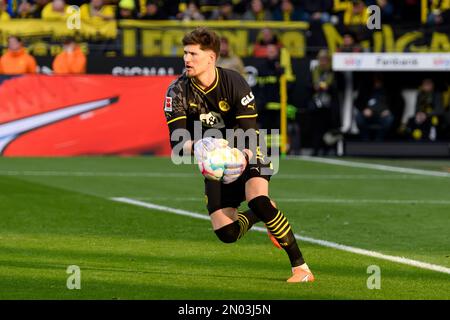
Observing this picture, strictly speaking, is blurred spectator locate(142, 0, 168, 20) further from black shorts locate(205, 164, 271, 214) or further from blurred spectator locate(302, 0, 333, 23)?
black shorts locate(205, 164, 271, 214)

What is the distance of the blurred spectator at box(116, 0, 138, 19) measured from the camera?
26328 mm

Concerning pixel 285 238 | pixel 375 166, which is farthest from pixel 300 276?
pixel 375 166

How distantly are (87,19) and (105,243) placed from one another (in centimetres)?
1438

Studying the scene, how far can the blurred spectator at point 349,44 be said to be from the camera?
25766 mm

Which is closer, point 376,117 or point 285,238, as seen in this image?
point 285,238

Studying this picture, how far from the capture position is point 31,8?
26.6 metres

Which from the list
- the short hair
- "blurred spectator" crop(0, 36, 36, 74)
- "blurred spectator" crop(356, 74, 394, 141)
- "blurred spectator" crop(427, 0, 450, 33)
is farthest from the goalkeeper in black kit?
"blurred spectator" crop(427, 0, 450, 33)

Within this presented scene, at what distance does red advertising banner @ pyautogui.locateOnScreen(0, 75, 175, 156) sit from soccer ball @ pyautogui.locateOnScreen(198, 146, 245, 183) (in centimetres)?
1452

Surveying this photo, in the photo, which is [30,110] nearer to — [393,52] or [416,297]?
[393,52]

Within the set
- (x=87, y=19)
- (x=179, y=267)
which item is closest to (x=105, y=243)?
(x=179, y=267)

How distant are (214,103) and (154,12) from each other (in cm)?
1721

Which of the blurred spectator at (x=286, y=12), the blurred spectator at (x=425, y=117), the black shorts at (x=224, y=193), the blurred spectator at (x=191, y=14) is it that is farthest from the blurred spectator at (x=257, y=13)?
the black shorts at (x=224, y=193)

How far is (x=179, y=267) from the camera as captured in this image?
32.9 ft

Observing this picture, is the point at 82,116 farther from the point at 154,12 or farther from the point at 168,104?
the point at 168,104
